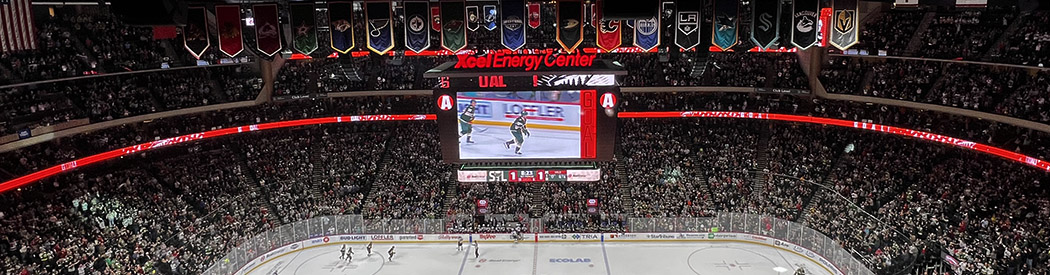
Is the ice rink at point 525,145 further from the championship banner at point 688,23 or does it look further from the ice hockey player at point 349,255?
the ice hockey player at point 349,255

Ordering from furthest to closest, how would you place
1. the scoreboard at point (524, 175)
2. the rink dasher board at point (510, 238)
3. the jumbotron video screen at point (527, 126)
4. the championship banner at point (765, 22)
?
the rink dasher board at point (510, 238) → the scoreboard at point (524, 175) → the jumbotron video screen at point (527, 126) → the championship banner at point (765, 22)

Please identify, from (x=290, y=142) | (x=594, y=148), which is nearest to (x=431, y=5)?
(x=594, y=148)

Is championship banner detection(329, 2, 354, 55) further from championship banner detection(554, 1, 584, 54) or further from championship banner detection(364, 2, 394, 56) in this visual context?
championship banner detection(554, 1, 584, 54)

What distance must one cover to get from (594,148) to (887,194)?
13804 millimetres

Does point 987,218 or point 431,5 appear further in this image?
point 987,218

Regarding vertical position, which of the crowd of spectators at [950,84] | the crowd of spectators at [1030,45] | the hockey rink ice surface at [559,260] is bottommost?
the hockey rink ice surface at [559,260]

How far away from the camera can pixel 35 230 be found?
24.2 meters

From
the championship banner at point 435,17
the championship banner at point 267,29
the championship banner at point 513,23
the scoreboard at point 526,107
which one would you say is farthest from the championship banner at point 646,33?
the championship banner at point 267,29

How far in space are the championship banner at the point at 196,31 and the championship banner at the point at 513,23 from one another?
8.23 m

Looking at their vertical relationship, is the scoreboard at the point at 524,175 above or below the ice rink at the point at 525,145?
below

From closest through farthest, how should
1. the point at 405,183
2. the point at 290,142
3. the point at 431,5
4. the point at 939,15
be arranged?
the point at 431,5 → the point at 939,15 → the point at 405,183 → the point at 290,142

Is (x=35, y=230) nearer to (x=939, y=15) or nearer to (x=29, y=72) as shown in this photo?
(x=29, y=72)

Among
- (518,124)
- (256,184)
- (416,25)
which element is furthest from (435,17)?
(256,184)

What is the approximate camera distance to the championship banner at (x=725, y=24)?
19.5 m
